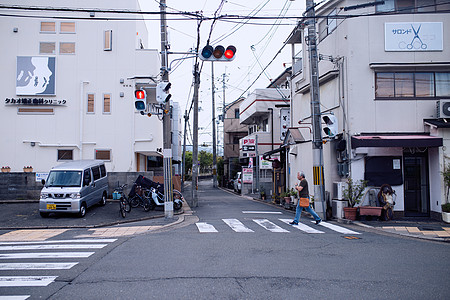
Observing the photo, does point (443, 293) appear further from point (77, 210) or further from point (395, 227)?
point (77, 210)

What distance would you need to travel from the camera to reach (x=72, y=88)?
22297 mm

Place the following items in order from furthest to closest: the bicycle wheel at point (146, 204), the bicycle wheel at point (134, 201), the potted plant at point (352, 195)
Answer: the bicycle wheel at point (134, 201), the bicycle wheel at point (146, 204), the potted plant at point (352, 195)

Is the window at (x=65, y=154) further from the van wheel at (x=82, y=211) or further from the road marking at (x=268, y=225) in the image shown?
the road marking at (x=268, y=225)

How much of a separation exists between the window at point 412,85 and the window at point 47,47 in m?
17.8

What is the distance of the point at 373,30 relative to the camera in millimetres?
15117

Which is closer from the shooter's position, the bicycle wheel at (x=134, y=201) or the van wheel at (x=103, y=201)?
the bicycle wheel at (x=134, y=201)

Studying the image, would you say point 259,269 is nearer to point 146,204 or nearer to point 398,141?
point 398,141

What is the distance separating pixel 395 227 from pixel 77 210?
38.8 ft

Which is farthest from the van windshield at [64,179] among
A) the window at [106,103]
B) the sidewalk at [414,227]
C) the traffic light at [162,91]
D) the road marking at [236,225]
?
the sidewalk at [414,227]

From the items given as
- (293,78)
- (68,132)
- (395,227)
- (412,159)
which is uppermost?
(293,78)

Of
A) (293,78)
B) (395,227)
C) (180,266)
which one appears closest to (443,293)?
(180,266)

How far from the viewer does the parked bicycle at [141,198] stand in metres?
17.3

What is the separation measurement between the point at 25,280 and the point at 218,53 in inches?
315

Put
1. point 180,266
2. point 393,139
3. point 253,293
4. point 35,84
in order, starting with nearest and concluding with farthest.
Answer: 1. point 253,293
2. point 180,266
3. point 393,139
4. point 35,84
